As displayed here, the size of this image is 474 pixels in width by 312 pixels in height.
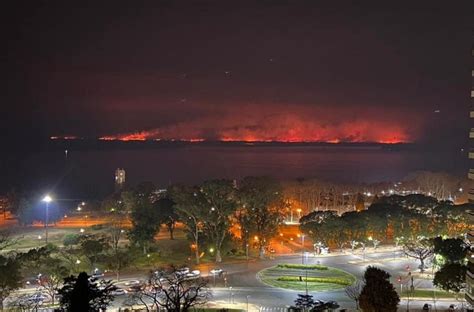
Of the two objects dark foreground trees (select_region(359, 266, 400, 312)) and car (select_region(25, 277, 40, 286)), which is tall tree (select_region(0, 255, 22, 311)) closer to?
car (select_region(25, 277, 40, 286))

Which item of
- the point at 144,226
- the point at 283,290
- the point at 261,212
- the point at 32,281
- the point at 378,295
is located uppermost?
the point at 261,212

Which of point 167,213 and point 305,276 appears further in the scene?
point 167,213

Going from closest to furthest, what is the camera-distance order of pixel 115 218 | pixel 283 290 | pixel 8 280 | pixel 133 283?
pixel 8 280 → pixel 283 290 → pixel 133 283 → pixel 115 218

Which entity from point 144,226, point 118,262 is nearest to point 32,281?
point 118,262

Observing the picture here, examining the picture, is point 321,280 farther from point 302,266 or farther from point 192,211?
point 192,211

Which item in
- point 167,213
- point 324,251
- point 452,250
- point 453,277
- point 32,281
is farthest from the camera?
point 167,213

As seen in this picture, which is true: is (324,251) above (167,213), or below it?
below
